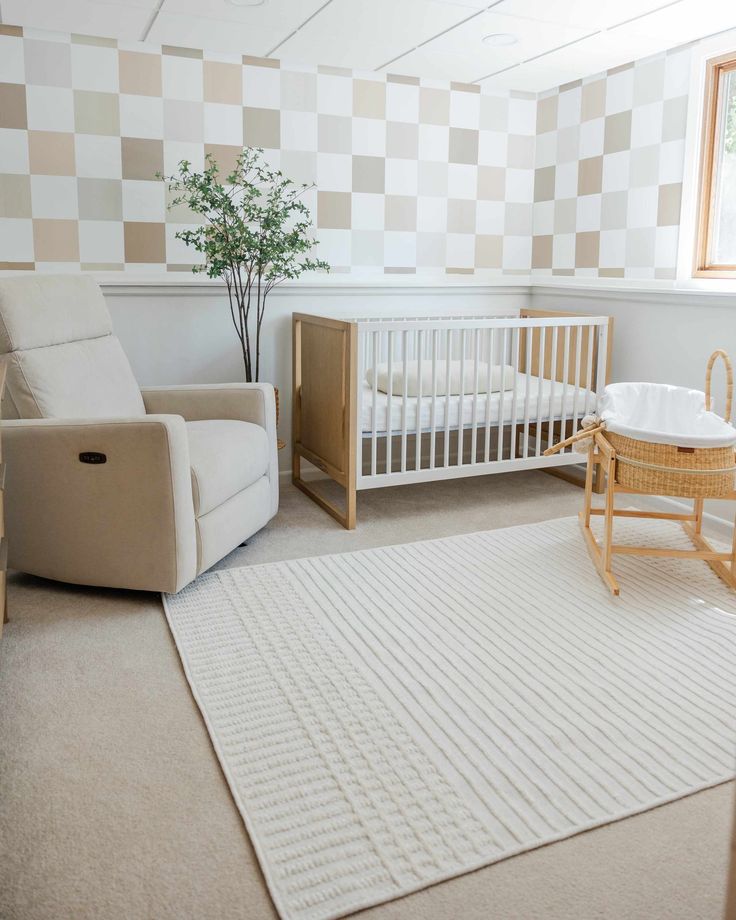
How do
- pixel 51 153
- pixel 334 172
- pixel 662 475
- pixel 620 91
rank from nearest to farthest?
pixel 662 475, pixel 51 153, pixel 620 91, pixel 334 172

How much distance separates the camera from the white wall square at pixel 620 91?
3.33 metres

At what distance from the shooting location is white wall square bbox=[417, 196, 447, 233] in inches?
147

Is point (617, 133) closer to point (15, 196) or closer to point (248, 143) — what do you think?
point (248, 143)

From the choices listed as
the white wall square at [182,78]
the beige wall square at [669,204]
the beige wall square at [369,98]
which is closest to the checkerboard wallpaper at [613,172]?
the beige wall square at [669,204]

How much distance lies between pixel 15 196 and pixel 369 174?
1.47m

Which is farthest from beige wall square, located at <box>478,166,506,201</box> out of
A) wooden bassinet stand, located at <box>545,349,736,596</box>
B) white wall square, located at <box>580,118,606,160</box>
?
wooden bassinet stand, located at <box>545,349,736,596</box>

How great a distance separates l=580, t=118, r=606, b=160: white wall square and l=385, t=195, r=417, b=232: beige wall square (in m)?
0.79

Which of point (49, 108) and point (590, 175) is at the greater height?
point (49, 108)

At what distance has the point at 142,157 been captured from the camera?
3.20 meters

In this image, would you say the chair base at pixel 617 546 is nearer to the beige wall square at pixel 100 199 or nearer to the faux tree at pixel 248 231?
the faux tree at pixel 248 231

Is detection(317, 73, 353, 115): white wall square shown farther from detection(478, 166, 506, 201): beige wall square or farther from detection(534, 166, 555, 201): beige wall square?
detection(534, 166, 555, 201): beige wall square

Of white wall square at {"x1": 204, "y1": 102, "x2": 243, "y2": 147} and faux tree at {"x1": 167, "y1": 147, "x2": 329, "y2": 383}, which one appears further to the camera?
white wall square at {"x1": 204, "y1": 102, "x2": 243, "y2": 147}

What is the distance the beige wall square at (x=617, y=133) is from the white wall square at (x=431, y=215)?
2.47 ft

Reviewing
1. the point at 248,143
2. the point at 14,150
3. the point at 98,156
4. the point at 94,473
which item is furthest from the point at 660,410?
the point at 14,150
